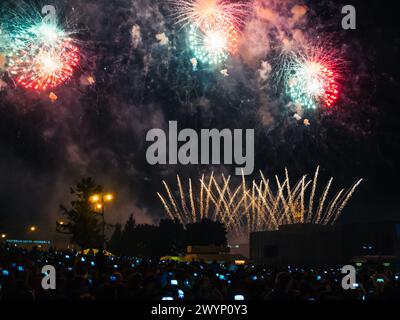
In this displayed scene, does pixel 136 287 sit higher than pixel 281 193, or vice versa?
pixel 281 193

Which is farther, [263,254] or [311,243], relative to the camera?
[263,254]

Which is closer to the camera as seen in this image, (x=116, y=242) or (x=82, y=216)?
(x=82, y=216)

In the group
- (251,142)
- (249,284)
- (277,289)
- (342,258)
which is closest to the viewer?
(277,289)

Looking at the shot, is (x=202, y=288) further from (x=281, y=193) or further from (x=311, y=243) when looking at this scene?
(x=311, y=243)

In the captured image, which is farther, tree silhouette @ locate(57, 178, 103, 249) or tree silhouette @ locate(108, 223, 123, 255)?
tree silhouette @ locate(108, 223, 123, 255)

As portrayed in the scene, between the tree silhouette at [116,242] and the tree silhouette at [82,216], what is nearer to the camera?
the tree silhouette at [82,216]

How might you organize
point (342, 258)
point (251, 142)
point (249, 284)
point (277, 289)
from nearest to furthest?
point (277, 289) → point (249, 284) → point (251, 142) → point (342, 258)

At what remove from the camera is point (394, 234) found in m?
64.1
